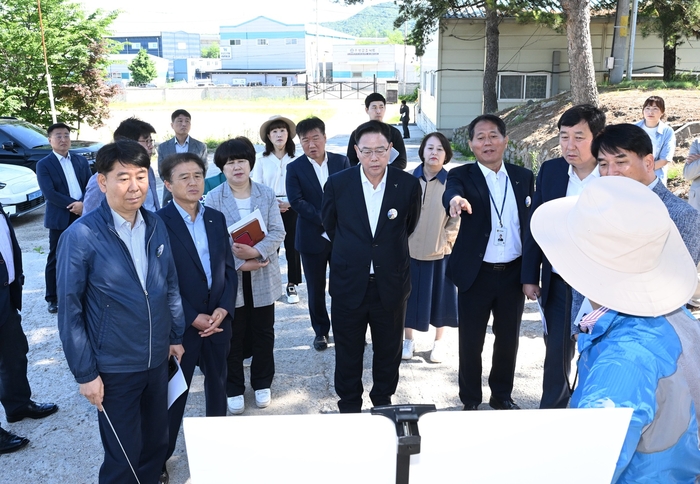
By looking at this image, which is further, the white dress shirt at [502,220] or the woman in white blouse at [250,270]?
the woman in white blouse at [250,270]

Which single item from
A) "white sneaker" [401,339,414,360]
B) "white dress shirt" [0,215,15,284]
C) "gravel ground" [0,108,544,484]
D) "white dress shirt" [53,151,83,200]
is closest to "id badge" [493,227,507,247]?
"gravel ground" [0,108,544,484]

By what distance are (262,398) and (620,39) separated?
1759 centimetres

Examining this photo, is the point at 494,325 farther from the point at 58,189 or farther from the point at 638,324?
the point at 58,189

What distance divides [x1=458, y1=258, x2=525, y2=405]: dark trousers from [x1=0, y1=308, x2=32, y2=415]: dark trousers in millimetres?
3033

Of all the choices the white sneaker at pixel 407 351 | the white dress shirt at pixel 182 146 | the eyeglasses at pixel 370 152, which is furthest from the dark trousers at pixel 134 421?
the white dress shirt at pixel 182 146

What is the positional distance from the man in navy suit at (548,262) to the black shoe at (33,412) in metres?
3.44

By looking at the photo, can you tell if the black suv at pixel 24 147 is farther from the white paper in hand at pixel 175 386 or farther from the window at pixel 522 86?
the window at pixel 522 86

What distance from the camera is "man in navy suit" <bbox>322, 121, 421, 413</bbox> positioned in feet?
12.4

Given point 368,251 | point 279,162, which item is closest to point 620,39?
point 279,162

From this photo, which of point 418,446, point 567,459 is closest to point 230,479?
point 418,446

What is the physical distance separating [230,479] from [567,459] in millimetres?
723

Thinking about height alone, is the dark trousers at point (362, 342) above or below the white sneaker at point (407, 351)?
above

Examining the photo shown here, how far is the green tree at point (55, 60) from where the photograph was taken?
53.8 ft

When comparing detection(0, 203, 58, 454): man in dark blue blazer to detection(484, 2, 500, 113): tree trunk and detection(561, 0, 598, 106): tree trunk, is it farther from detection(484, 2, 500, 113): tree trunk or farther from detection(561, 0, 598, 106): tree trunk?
detection(484, 2, 500, 113): tree trunk
